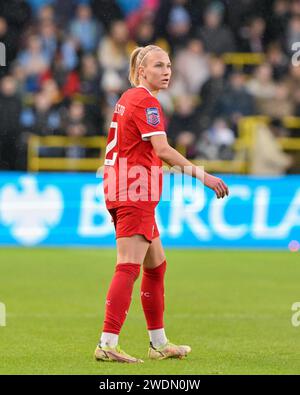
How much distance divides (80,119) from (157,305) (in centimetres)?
1147

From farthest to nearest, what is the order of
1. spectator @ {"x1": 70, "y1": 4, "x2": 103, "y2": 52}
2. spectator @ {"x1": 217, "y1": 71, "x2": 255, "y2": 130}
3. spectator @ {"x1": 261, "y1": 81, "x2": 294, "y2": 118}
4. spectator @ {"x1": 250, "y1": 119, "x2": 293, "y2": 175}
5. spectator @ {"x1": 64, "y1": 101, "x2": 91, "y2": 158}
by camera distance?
spectator @ {"x1": 70, "y1": 4, "x2": 103, "y2": 52} → spectator @ {"x1": 261, "y1": 81, "x2": 294, "y2": 118} → spectator @ {"x1": 217, "y1": 71, "x2": 255, "y2": 130} → spectator @ {"x1": 250, "y1": 119, "x2": 293, "y2": 175} → spectator @ {"x1": 64, "y1": 101, "x2": 91, "y2": 158}

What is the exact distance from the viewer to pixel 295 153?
19.9 metres

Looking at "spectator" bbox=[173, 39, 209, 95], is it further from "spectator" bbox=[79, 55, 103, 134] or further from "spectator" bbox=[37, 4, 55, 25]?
"spectator" bbox=[37, 4, 55, 25]

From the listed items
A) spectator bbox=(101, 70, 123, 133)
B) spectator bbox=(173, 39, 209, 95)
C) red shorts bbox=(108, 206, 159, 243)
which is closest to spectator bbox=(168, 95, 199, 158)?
spectator bbox=(173, 39, 209, 95)

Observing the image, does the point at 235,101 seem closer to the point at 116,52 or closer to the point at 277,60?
the point at 277,60

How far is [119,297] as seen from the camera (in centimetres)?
714

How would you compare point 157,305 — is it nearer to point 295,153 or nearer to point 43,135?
point 43,135

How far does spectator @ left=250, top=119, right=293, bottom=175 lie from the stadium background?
0.08ft

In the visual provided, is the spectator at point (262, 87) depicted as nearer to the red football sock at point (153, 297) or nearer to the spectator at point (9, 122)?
the spectator at point (9, 122)

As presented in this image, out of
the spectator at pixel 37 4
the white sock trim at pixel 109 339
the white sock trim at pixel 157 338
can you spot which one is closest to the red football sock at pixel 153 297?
the white sock trim at pixel 157 338

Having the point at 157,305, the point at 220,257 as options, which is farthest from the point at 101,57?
the point at 157,305

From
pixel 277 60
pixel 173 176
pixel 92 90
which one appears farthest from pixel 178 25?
pixel 173 176

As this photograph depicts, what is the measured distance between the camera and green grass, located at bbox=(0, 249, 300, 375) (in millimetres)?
7199

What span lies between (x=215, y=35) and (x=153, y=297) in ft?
43.5
